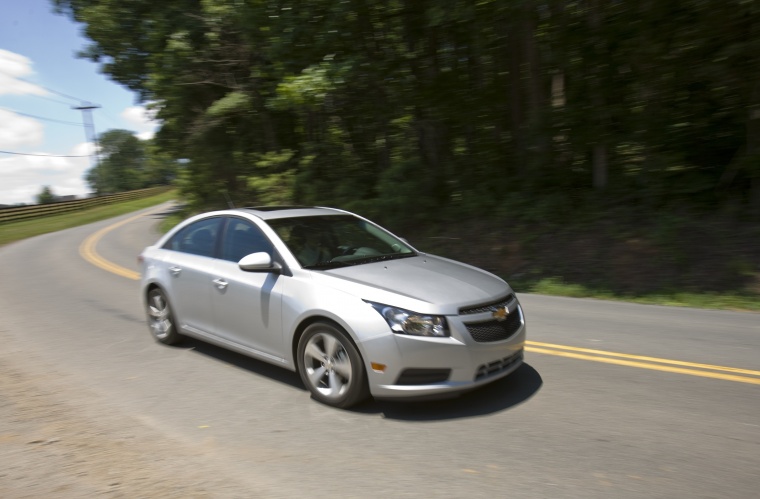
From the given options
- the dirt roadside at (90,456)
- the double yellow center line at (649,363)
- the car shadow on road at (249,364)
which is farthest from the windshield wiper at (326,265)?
the double yellow center line at (649,363)

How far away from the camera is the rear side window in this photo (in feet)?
20.2

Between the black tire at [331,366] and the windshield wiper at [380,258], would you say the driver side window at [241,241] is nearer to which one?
the windshield wiper at [380,258]

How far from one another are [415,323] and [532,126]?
31.8ft

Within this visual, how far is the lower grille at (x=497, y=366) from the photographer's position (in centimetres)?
446

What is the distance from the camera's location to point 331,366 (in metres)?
4.71

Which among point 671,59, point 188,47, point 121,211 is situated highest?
point 188,47

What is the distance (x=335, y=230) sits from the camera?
19.4ft

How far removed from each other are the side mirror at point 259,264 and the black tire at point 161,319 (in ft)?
6.19

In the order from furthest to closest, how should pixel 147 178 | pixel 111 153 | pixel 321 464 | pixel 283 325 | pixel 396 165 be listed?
pixel 111 153 < pixel 147 178 < pixel 396 165 < pixel 283 325 < pixel 321 464

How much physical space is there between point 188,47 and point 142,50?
6933 millimetres

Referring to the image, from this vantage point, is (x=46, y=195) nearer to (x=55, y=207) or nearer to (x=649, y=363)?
(x=55, y=207)

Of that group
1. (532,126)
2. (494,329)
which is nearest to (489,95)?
(532,126)

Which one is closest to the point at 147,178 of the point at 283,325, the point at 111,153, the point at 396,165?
the point at 111,153

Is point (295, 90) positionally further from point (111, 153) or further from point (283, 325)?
point (111, 153)
